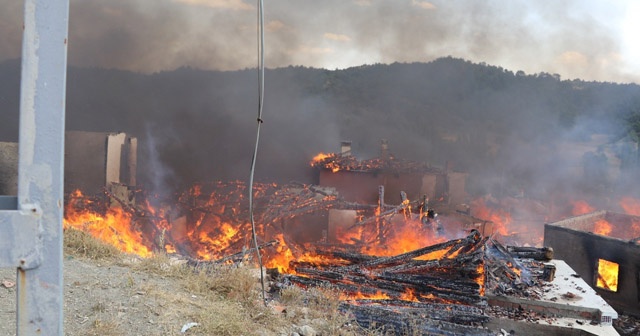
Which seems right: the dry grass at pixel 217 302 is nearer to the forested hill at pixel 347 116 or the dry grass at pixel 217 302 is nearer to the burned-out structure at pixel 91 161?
the burned-out structure at pixel 91 161

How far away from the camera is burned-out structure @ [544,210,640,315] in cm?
1869

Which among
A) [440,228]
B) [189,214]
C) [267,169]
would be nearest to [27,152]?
[440,228]

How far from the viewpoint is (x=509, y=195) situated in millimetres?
41906

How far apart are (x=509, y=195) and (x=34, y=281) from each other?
146ft

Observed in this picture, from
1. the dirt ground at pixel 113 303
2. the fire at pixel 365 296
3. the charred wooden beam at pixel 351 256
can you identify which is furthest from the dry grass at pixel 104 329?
the charred wooden beam at pixel 351 256

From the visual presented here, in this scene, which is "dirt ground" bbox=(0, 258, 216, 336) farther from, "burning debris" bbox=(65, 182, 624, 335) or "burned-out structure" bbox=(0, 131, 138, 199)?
"burned-out structure" bbox=(0, 131, 138, 199)

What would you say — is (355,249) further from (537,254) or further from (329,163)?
(329,163)

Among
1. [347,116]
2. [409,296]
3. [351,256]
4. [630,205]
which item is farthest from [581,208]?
[409,296]

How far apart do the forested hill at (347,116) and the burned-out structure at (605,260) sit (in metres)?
18.4

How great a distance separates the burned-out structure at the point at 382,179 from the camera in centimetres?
2767

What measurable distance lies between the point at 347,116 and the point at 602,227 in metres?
38.2

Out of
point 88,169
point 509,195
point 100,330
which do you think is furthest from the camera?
point 509,195

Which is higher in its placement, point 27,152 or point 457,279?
point 27,152

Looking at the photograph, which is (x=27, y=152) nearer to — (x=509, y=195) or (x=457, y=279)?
(x=457, y=279)
